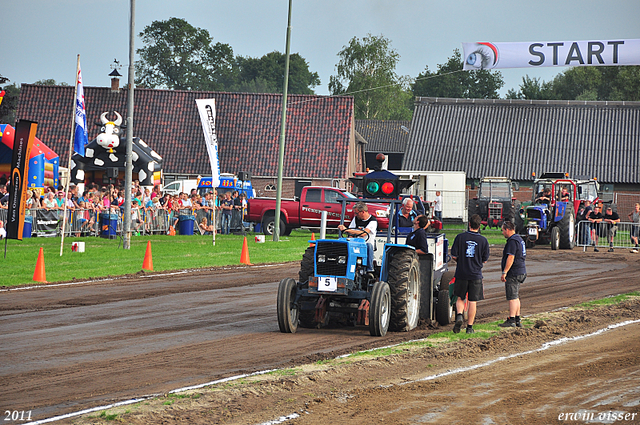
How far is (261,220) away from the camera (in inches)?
1284

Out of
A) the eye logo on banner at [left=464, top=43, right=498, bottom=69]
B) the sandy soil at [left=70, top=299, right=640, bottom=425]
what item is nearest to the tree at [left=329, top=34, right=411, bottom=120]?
the eye logo on banner at [left=464, top=43, right=498, bottom=69]

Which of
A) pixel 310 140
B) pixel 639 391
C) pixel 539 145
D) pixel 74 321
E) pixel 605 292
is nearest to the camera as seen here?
pixel 639 391

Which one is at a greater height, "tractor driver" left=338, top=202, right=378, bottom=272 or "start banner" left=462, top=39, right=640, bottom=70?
"start banner" left=462, top=39, right=640, bottom=70

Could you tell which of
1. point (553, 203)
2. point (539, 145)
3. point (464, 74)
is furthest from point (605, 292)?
point (464, 74)

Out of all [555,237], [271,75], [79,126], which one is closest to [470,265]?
[79,126]

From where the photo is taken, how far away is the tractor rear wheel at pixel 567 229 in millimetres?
29688

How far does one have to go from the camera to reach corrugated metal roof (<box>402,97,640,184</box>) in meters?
52.0

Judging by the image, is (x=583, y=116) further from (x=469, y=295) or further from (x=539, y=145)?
(x=469, y=295)

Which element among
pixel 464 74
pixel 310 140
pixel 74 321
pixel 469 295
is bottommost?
pixel 74 321

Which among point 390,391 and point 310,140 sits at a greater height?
point 310,140

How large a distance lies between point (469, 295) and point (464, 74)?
314 feet

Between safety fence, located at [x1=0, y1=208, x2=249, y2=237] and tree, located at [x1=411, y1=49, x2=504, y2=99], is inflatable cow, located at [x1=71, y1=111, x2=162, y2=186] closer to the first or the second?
safety fence, located at [x1=0, y1=208, x2=249, y2=237]

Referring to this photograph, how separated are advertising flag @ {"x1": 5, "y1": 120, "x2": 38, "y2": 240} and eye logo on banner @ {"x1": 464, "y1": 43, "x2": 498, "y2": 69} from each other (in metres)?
18.3

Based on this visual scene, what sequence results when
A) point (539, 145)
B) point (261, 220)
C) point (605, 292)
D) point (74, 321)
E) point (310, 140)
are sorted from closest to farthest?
point (74, 321) < point (605, 292) < point (261, 220) < point (310, 140) < point (539, 145)
